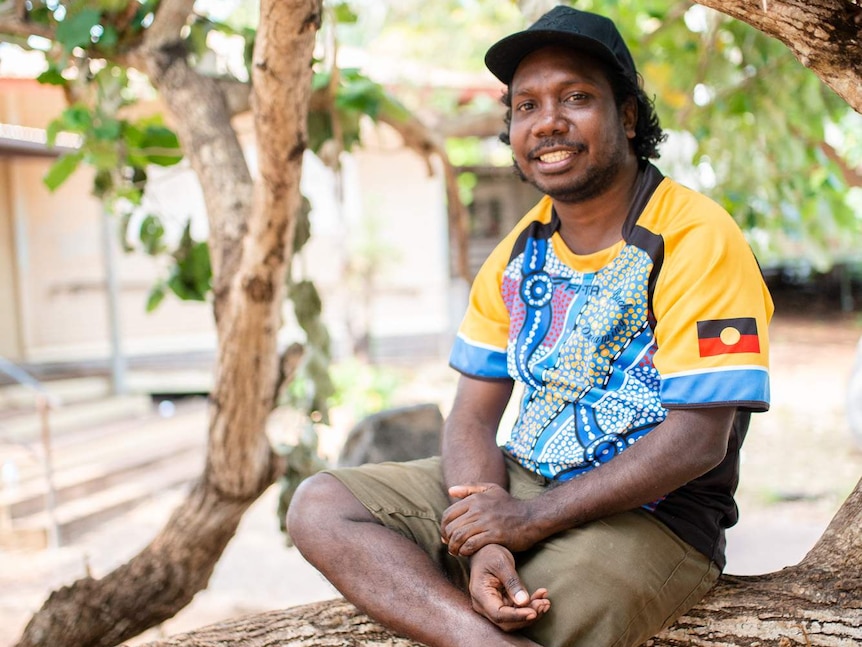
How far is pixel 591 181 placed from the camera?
2041 mm

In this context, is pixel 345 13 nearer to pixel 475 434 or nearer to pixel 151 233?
pixel 151 233

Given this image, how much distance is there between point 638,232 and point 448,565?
0.86 metres

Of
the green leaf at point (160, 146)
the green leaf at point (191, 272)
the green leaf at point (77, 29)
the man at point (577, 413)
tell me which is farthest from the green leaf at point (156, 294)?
the man at point (577, 413)

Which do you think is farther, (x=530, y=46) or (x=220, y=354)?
(x=220, y=354)

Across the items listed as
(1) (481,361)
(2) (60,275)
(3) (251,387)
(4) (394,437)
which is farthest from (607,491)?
(2) (60,275)

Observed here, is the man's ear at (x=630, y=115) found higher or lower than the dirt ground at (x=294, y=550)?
higher

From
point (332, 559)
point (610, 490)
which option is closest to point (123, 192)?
point (332, 559)

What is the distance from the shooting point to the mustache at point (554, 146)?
2033 millimetres

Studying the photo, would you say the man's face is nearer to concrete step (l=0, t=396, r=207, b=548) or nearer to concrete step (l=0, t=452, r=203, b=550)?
concrete step (l=0, t=452, r=203, b=550)

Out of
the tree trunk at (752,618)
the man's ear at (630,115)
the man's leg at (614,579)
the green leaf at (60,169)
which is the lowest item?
the tree trunk at (752,618)

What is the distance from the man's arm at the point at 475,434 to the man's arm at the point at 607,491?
0.22 metres

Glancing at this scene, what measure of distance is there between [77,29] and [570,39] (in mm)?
1845

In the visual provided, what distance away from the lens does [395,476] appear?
213 centimetres

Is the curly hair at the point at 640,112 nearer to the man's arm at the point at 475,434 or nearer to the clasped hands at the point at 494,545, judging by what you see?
the man's arm at the point at 475,434
